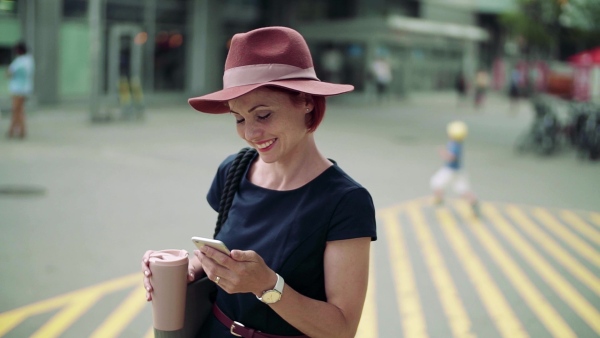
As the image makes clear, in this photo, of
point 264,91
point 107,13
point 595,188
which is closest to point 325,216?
point 264,91

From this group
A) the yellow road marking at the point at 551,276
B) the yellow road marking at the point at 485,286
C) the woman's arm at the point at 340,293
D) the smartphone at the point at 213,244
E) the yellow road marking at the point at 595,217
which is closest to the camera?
the smartphone at the point at 213,244

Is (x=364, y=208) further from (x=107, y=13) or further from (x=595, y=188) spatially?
(x=107, y=13)

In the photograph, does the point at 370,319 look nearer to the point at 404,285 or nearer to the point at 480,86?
the point at 404,285

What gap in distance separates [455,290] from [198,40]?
22612 millimetres

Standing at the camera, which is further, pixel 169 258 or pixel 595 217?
pixel 595 217

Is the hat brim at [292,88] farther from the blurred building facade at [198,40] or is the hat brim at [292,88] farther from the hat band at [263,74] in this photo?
the blurred building facade at [198,40]

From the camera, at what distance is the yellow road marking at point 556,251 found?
6.66m

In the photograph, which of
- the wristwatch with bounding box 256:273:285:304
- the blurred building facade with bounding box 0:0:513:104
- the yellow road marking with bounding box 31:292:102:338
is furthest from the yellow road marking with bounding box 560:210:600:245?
the blurred building facade with bounding box 0:0:513:104

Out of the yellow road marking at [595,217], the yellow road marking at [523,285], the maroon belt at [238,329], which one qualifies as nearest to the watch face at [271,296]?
the maroon belt at [238,329]

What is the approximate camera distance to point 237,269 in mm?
1836

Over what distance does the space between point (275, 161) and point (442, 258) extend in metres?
5.30

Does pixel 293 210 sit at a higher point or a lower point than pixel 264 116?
lower

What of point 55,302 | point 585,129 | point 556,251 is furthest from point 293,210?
point 585,129

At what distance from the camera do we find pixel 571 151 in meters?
17.6
